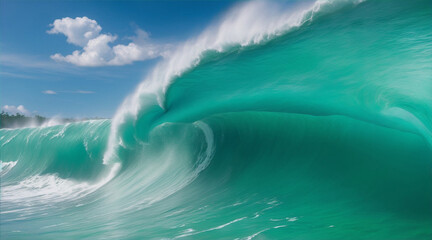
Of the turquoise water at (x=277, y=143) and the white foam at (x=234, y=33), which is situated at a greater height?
the white foam at (x=234, y=33)

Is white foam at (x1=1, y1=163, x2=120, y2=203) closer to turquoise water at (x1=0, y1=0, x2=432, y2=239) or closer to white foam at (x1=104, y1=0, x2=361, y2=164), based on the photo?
turquoise water at (x1=0, y1=0, x2=432, y2=239)

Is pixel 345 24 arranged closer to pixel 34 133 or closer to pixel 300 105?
pixel 300 105

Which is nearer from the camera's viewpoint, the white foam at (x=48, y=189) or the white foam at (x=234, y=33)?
the white foam at (x=234, y=33)

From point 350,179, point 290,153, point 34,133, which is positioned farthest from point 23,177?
point 350,179

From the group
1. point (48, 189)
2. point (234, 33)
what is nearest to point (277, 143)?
point (234, 33)

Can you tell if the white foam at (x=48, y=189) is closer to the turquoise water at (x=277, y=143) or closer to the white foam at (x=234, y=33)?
the turquoise water at (x=277, y=143)

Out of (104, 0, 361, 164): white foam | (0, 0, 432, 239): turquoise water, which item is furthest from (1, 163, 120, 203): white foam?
(104, 0, 361, 164): white foam

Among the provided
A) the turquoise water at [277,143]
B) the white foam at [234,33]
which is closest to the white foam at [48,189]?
the turquoise water at [277,143]

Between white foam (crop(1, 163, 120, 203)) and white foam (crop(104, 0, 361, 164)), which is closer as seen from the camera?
white foam (crop(104, 0, 361, 164))

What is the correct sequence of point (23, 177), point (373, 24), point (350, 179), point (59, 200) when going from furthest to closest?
1. point (23, 177)
2. point (59, 200)
3. point (350, 179)
4. point (373, 24)
